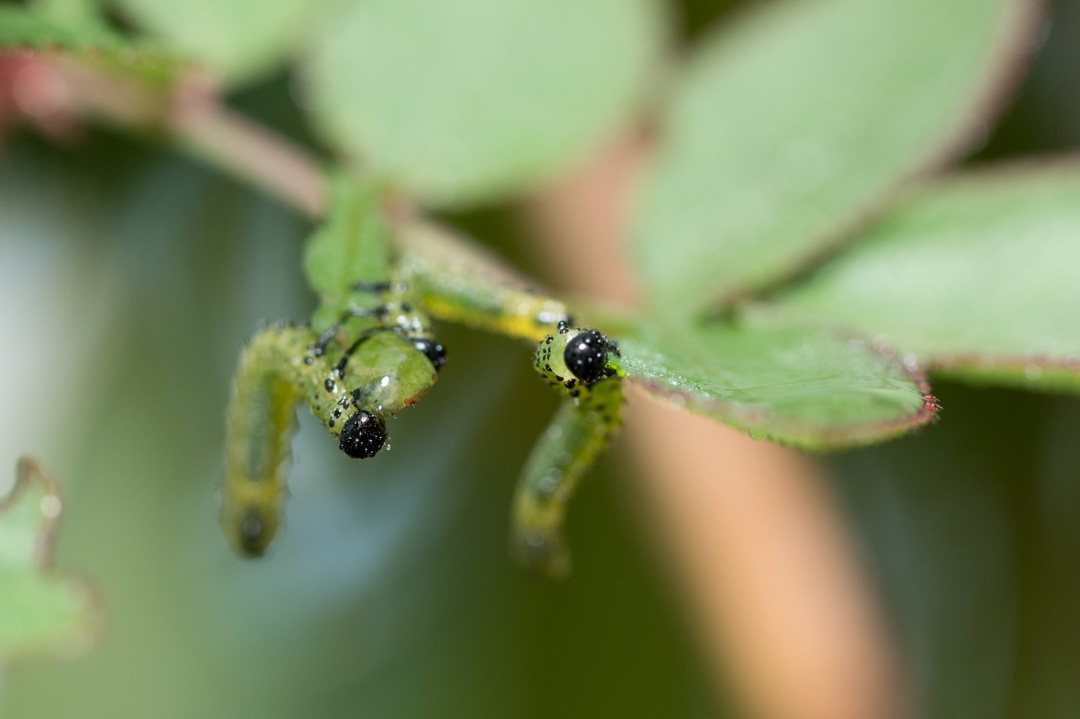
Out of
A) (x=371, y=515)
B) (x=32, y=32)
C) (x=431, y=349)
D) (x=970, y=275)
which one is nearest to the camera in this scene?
(x=431, y=349)

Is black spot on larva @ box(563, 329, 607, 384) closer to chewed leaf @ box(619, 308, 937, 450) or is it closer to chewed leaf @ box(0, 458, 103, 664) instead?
chewed leaf @ box(619, 308, 937, 450)

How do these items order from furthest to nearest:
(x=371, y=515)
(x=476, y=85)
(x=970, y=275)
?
(x=371, y=515) → (x=476, y=85) → (x=970, y=275)

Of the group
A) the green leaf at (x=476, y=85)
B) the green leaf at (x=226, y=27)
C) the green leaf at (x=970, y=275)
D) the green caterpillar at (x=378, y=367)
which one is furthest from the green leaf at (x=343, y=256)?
the green leaf at (x=970, y=275)

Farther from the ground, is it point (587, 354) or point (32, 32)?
point (32, 32)

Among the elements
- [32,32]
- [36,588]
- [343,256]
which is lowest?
[36,588]

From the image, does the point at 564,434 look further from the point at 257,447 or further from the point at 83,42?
the point at 83,42

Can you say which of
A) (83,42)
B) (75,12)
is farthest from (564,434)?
(75,12)

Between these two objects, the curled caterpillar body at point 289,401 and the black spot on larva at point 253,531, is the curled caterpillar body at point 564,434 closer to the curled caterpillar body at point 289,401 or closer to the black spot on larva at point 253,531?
the curled caterpillar body at point 289,401

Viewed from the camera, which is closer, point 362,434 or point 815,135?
point 362,434
